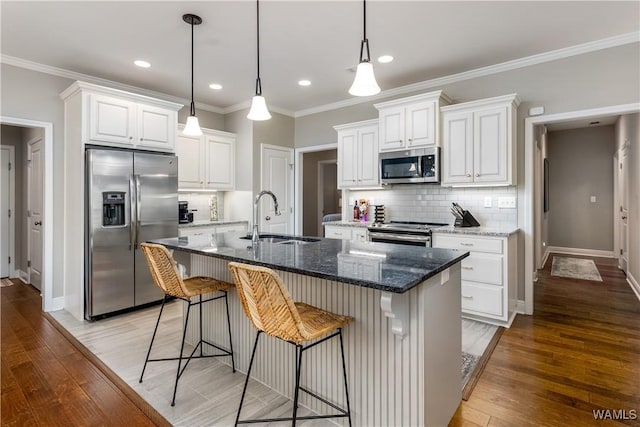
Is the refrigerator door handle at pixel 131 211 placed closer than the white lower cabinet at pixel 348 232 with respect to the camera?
Yes

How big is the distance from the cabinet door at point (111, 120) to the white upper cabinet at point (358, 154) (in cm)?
256

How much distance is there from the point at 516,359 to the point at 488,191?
190cm

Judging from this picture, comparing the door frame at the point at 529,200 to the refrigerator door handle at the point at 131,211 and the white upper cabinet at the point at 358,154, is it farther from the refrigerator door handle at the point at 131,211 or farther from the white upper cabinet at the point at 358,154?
the refrigerator door handle at the point at 131,211

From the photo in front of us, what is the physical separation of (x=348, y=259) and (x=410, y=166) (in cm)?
248

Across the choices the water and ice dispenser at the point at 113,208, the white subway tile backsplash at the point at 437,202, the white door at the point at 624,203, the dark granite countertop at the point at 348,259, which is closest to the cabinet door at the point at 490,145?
the white subway tile backsplash at the point at 437,202

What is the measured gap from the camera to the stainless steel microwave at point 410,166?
389cm

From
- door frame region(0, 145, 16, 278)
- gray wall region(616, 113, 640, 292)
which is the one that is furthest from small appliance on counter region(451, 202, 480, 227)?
door frame region(0, 145, 16, 278)

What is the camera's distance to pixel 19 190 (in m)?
5.34

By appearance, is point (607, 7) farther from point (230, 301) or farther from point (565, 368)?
point (230, 301)

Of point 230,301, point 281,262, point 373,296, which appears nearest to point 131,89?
point 230,301

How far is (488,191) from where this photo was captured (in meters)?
3.90

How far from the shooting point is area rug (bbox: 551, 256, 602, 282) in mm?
5344

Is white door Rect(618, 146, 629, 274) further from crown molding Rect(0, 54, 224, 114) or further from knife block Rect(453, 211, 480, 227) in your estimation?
crown molding Rect(0, 54, 224, 114)

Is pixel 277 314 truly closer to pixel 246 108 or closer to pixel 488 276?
pixel 488 276
